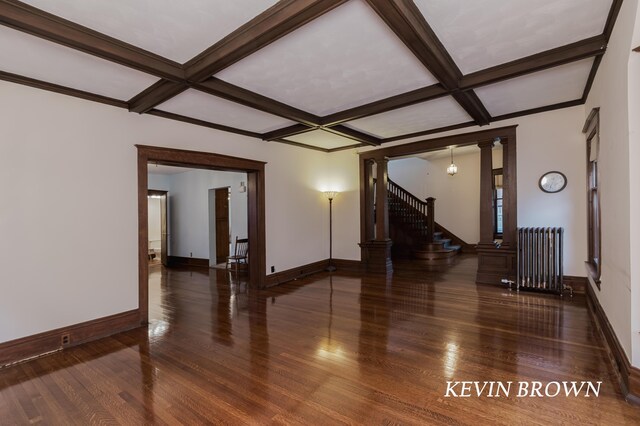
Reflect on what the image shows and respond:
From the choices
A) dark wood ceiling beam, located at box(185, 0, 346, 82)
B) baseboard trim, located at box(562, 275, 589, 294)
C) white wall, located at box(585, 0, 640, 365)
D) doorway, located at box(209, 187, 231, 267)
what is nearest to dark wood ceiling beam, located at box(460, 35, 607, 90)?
white wall, located at box(585, 0, 640, 365)

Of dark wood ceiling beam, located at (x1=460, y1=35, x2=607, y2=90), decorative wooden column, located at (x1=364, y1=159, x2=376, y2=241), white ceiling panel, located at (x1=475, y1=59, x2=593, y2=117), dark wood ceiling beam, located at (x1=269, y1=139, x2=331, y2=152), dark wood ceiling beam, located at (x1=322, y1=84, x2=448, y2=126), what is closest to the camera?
dark wood ceiling beam, located at (x1=460, y1=35, x2=607, y2=90)

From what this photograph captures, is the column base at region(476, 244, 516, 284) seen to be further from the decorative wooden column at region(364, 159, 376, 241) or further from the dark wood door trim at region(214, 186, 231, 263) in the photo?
the dark wood door trim at region(214, 186, 231, 263)

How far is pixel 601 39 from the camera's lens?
2.66m

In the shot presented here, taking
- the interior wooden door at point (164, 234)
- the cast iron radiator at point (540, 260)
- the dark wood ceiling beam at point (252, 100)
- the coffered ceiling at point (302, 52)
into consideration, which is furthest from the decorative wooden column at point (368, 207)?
the interior wooden door at point (164, 234)

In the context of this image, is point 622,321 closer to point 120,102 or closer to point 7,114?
point 120,102

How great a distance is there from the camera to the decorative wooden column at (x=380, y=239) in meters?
6.42

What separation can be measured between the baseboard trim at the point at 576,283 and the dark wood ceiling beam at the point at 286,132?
14.8 ft

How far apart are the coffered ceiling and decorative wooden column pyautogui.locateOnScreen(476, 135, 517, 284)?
1.05m

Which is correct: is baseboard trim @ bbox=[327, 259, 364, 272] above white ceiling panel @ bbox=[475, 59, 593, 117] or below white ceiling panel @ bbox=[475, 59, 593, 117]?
below

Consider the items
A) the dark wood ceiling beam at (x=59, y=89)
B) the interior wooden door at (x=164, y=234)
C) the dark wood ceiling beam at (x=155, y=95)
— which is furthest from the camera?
the interior wooden door at (x=164, y=234)

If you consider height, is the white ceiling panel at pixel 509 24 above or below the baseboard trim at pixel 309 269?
above

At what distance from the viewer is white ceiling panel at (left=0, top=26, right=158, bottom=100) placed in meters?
2.44

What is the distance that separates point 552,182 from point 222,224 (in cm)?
700

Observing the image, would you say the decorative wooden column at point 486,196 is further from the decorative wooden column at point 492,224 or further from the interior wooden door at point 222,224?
the interior wooden door at point 222,224
